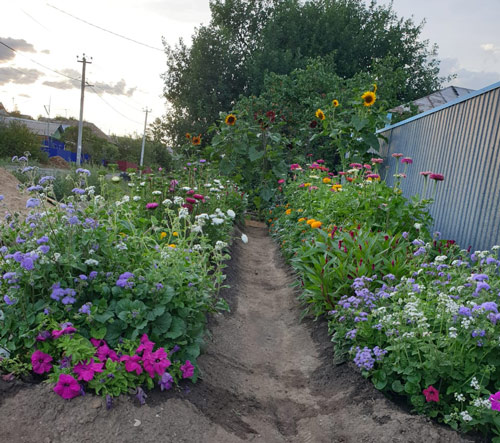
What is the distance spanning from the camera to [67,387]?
228 centimetres

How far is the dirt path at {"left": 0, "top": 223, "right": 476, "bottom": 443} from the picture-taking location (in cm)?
220

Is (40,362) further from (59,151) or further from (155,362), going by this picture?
(59,151)

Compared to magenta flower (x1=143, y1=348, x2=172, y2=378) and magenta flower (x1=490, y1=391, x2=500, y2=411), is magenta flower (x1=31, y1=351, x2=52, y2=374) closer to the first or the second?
magenta flower (x1=143, y1=348, x2=172, y2=378)

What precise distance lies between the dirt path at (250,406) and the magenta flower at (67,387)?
0.04 meters

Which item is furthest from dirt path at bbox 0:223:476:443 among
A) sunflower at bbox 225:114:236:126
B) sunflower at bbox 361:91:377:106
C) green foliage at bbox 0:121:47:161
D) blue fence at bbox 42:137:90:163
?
blue fence at bbox 42:137:90:163

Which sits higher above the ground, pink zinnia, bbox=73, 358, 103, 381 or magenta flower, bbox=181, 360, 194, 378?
pink zinnia, bbox=73, 358, 103, 381

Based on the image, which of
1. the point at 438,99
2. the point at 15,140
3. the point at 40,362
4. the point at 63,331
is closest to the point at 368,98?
the point at 63,331

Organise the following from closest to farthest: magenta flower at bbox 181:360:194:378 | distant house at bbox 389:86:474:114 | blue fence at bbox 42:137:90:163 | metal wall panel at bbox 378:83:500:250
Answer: magenta flower at bbox 181:360:194:378, metal wall panel at bbox 378:83:500:250, distant house at bbox 389:86:474:114, blue fence at bbox 42:137:90:163

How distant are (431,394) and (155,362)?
61.3 inches

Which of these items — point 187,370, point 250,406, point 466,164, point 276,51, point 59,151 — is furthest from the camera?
point 59,151

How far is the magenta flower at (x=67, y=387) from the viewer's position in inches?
89.4

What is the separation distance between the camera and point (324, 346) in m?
3.87

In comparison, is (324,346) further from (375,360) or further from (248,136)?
(248,136)

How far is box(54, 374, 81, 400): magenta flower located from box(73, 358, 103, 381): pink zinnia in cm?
5
